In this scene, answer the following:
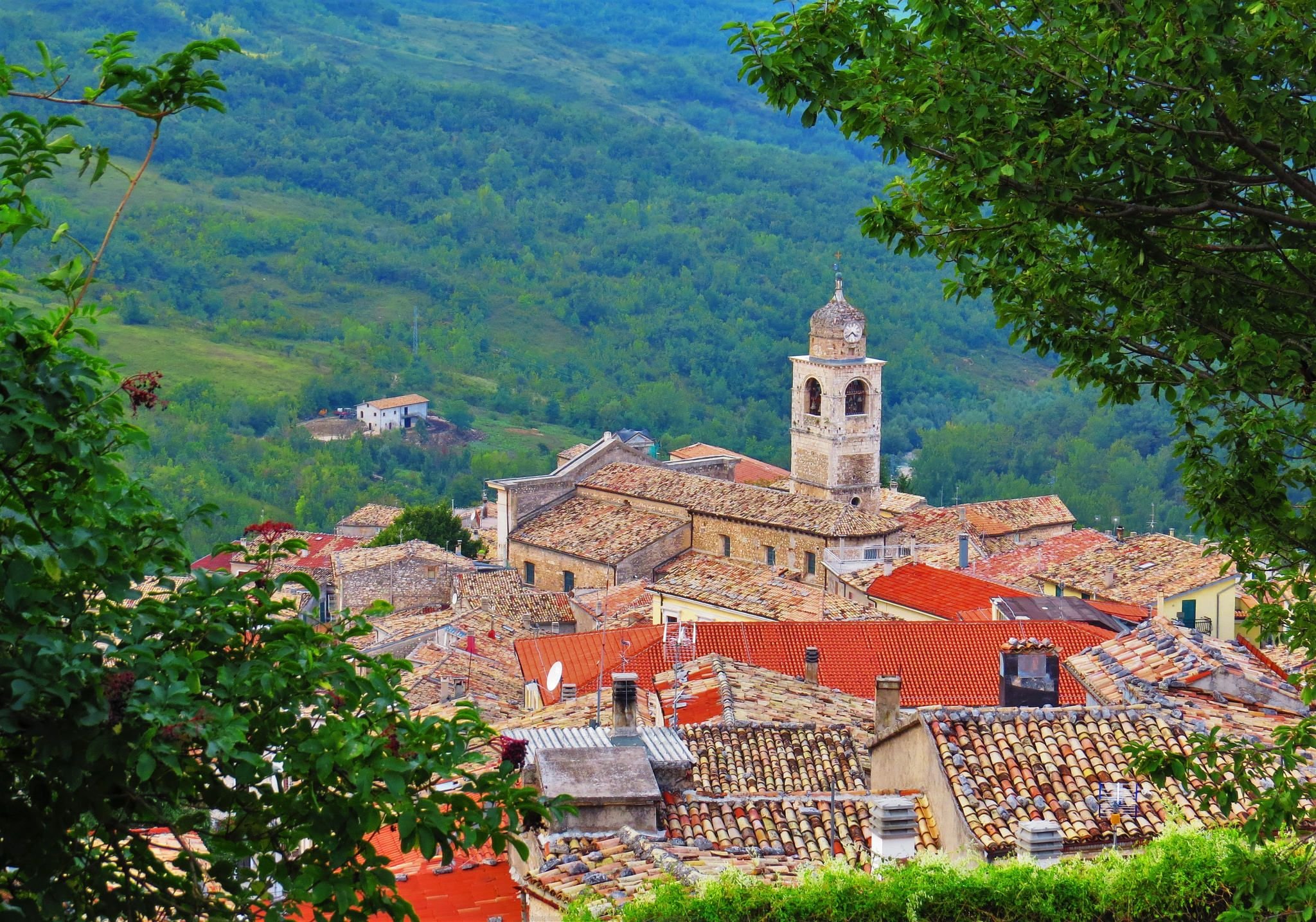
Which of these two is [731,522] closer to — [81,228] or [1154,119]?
[1154,119]

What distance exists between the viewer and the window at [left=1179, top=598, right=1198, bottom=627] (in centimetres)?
3588

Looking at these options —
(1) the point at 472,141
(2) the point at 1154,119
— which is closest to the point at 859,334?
(2) the point at 1154,119

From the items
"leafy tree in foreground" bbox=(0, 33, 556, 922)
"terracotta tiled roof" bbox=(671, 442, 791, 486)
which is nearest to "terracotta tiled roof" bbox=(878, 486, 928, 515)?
"terracotta tiled roof" bbox=(671, 442, 791, 486)

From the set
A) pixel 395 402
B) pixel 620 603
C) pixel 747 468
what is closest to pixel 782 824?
pixel 620 603

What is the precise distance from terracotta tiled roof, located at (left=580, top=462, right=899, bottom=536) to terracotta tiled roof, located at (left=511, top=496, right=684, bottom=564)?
1.78 ft

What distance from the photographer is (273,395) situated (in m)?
107

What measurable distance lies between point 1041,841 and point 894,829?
0.91 metres

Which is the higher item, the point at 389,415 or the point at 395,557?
the point at 395,557

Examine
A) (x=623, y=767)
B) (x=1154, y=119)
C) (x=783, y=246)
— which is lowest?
(x=783, y=246)

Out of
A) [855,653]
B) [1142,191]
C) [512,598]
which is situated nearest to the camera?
[1142,191]

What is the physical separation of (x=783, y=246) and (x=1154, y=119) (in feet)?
549

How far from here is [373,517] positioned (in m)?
71.8

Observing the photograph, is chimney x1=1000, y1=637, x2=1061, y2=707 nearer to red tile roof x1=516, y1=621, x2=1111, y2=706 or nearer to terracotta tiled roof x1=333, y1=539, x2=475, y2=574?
red tile roof x1=516, y1=621, x2=1111, y2=706

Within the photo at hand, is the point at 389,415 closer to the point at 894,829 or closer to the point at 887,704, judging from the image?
the point at 887,704
